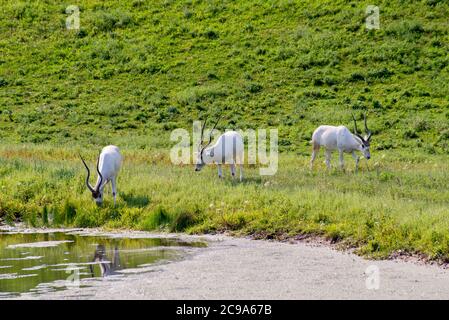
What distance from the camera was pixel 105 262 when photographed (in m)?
14.5

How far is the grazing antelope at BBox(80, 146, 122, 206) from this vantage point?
738 inches

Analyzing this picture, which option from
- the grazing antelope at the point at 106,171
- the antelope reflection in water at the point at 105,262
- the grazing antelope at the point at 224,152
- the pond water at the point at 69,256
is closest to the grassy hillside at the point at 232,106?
the grazing antelope at the point at 106,171

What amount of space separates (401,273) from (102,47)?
115ft

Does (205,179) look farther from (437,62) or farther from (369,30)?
(369,30)

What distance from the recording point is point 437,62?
1629 inches

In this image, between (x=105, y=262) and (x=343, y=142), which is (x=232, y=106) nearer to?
(x=343, y=142)

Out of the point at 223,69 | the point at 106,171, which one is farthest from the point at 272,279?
the point at 223,69

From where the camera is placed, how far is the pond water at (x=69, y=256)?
42.5 ft

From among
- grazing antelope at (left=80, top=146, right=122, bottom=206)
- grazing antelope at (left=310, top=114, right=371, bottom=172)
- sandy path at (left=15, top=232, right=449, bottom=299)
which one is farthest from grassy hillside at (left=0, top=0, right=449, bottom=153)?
sandy path at (left=15, top=232, right=449, bottom=299)

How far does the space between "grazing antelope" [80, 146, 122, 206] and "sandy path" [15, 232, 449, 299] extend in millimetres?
4180

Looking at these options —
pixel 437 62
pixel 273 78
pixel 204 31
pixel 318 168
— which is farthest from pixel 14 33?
pixel 318 168

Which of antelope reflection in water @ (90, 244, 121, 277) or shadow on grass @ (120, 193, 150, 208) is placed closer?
antelope reflection in water @ (90, 244, 121, 277)

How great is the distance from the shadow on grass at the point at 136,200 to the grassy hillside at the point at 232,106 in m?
0.03

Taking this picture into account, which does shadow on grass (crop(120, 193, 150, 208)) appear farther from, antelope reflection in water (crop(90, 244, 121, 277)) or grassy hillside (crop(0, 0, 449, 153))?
grassy hillside (crop(0, 0, 449, 153))
